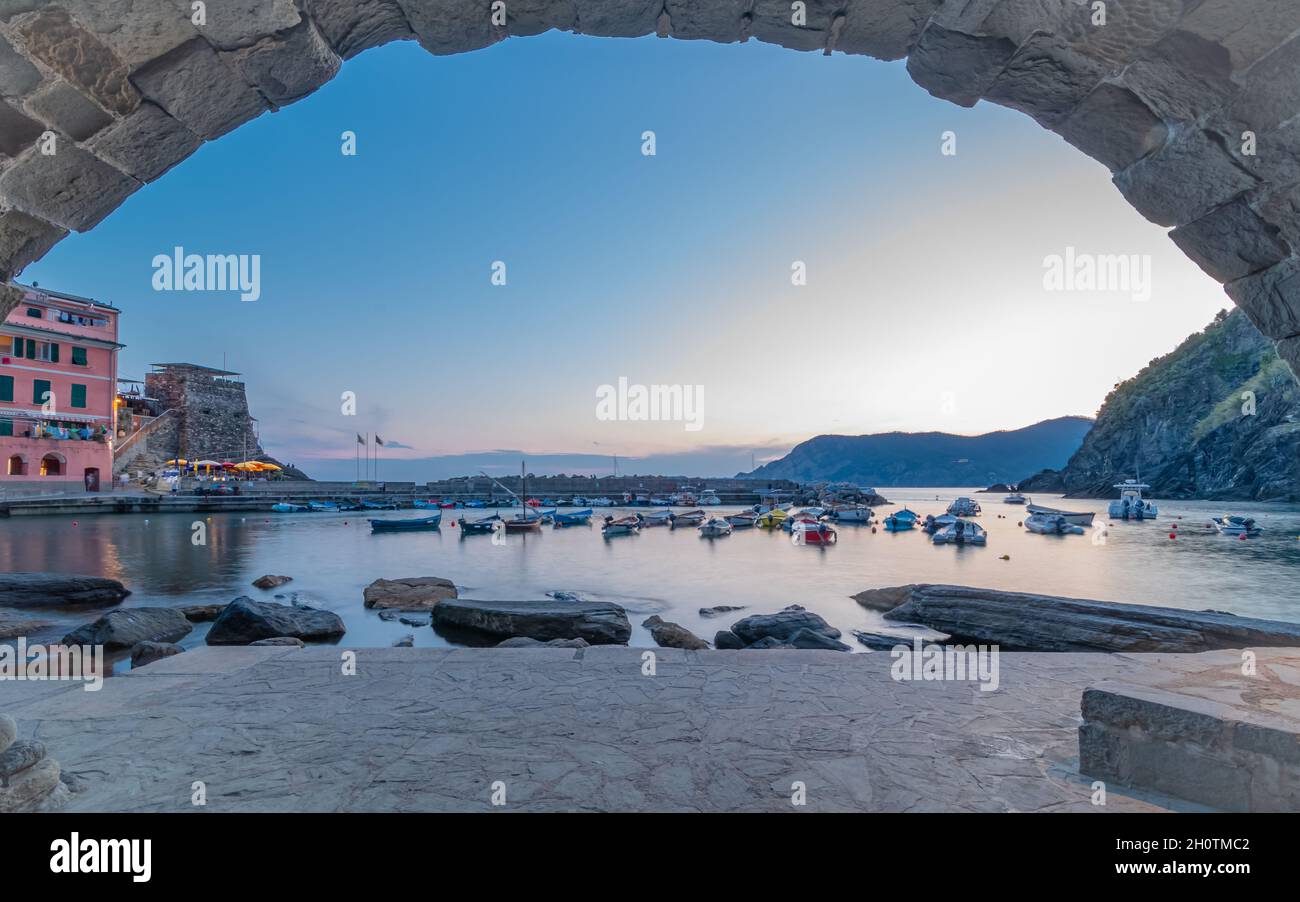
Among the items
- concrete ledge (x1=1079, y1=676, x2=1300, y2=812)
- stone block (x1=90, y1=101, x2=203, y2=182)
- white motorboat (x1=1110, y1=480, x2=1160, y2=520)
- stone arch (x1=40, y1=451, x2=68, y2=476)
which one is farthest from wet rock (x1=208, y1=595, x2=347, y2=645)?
white motorboat (x1=1110, y1=480, x2=1160, y2=520)

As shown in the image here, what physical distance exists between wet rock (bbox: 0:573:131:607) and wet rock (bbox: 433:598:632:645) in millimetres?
10274

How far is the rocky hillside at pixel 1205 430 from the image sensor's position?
6744 cm

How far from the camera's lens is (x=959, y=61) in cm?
293

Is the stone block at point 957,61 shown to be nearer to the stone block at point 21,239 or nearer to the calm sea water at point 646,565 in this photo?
the stone block at point 21,239

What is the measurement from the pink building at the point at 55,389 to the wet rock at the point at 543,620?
41001 mm

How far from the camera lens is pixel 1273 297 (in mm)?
2857

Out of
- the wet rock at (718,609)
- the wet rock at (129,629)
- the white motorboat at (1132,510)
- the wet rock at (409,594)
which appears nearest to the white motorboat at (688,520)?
the wet rock at (718,609)

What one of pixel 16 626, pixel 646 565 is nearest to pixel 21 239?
pixel 16 626

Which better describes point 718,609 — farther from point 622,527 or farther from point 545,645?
point 622,527

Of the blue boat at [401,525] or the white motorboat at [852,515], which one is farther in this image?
the white motorboat at [852,515]

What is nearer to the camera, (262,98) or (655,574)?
(262,98)
